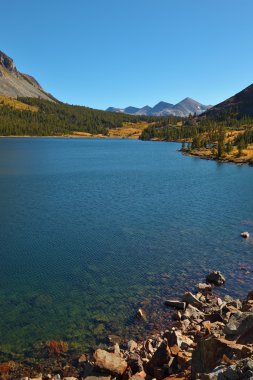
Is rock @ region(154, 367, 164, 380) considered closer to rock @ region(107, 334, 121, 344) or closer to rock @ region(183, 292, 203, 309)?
rock @ region(107, 334, 121, 344)

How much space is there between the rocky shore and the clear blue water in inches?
85.3

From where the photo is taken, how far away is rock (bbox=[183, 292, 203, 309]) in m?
34.0

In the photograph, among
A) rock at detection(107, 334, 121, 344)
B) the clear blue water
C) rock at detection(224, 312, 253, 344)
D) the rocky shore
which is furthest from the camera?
the clear blue water

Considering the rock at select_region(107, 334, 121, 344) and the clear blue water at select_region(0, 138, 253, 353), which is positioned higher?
the clear blue water at select_region(0, 138, 253, 353)

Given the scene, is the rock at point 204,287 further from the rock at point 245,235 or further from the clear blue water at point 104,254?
the rock at point 245,235

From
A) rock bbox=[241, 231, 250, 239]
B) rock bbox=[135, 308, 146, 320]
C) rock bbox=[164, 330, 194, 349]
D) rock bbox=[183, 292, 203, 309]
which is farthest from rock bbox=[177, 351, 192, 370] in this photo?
rock bbox=[241, 231, 250, 239]

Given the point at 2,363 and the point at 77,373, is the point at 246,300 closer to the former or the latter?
the point at 77,373

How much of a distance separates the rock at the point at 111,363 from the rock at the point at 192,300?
40.1 feet

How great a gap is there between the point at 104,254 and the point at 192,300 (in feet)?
52.7

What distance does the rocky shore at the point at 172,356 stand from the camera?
64.0 ft

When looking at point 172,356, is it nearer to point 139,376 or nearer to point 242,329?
point 139,376

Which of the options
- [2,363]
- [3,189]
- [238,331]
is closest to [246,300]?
[238,331]

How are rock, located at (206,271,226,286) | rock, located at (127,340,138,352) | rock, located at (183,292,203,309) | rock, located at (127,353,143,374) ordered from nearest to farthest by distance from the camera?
rock, located at (127,353,143,374)
rock, located at (127,340,138,352)
rock, located at (183,292,203,309)
rock, located at (206,271,226,286)

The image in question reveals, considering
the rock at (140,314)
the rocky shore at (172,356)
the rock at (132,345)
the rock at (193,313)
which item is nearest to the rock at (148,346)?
the rocky shore at (172,356)
